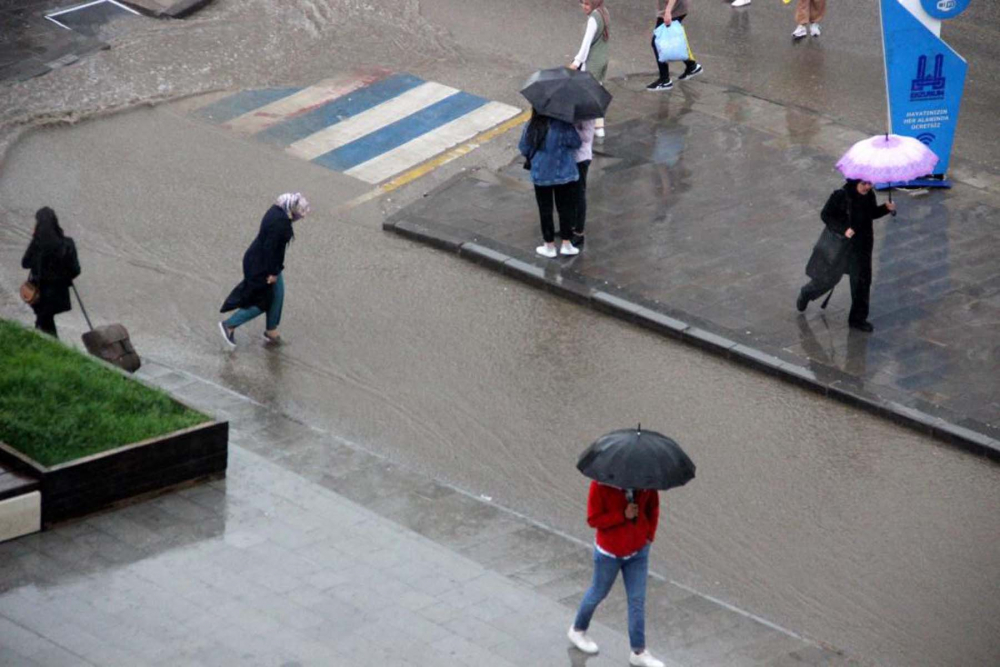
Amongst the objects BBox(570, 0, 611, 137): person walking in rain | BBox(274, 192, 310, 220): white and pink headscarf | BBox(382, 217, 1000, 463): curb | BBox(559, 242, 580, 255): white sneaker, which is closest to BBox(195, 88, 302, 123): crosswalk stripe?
BBox(382, 217, 1000, 463): curb

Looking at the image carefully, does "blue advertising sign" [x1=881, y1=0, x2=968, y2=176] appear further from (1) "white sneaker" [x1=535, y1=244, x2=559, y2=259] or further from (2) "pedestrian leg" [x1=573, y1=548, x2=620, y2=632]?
(2) "pedestrian leg" [x1=573, y1=548, x2=620, y2=632]

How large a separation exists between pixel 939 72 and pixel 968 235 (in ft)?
6.15

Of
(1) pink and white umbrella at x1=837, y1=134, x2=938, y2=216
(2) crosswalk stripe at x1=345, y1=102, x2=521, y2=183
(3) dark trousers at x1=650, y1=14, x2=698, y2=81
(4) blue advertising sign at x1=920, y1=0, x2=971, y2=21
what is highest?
(4) blue advertising sign at x1=920, y1=0, x2=971, y2=21

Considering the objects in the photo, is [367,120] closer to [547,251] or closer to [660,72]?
[660,72]

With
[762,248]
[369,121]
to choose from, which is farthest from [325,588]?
[369,121]

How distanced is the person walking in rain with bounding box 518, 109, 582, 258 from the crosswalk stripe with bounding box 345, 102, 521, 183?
2.50 m

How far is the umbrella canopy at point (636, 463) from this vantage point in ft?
29.0

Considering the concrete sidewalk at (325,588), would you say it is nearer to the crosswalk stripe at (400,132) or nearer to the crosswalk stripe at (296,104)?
the crosswalk stripe at (400,132)

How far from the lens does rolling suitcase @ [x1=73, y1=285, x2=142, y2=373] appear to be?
12.5 meters

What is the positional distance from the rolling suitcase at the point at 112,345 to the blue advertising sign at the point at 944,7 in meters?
8.67

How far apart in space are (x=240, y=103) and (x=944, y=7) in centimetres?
759

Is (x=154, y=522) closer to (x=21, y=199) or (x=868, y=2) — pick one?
(x=21, y=199)

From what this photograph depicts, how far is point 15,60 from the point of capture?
63.6 feet

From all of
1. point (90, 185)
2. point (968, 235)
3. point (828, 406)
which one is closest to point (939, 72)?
point (968, 235)
